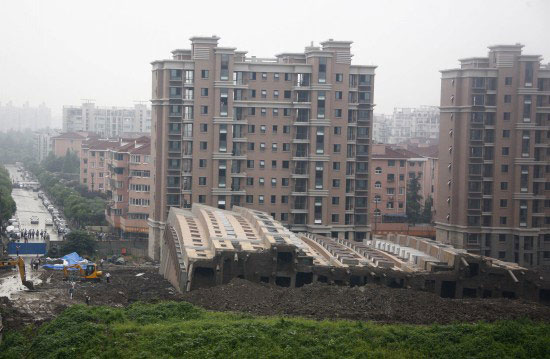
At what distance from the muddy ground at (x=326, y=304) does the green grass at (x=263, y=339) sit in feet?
3.77

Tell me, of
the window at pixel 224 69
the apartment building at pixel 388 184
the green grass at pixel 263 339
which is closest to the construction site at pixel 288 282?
the green grass at pixel 263 339

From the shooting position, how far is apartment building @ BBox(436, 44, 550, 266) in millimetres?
36969

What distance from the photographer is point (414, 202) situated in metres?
50.0

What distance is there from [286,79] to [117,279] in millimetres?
11828

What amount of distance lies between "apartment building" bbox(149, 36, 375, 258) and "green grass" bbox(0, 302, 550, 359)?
53.3 ft

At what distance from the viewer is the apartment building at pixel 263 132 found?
1389 inches

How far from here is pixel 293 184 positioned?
36.4 metres

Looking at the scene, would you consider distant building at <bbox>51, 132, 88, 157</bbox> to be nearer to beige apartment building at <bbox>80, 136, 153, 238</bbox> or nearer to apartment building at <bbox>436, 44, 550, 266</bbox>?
beige apartment building at <bbox>80, 136, 153, 238</bbox>

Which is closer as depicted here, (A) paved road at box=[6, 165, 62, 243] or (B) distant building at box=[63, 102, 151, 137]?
(A) paved road at box=[6, 165, 62, 243]

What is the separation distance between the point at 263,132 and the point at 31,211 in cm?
2907

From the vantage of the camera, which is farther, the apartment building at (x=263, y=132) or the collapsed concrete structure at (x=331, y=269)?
the apartment building at (x=263, y=132)

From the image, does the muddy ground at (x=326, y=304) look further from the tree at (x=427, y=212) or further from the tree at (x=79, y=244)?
the tree at (x=427, y=212)

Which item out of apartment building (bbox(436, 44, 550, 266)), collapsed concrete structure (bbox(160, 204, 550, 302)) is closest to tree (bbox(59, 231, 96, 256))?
collapsed concrete structure (bbox(160, 204, 550, 302))

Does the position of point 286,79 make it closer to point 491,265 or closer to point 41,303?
point 491,265
